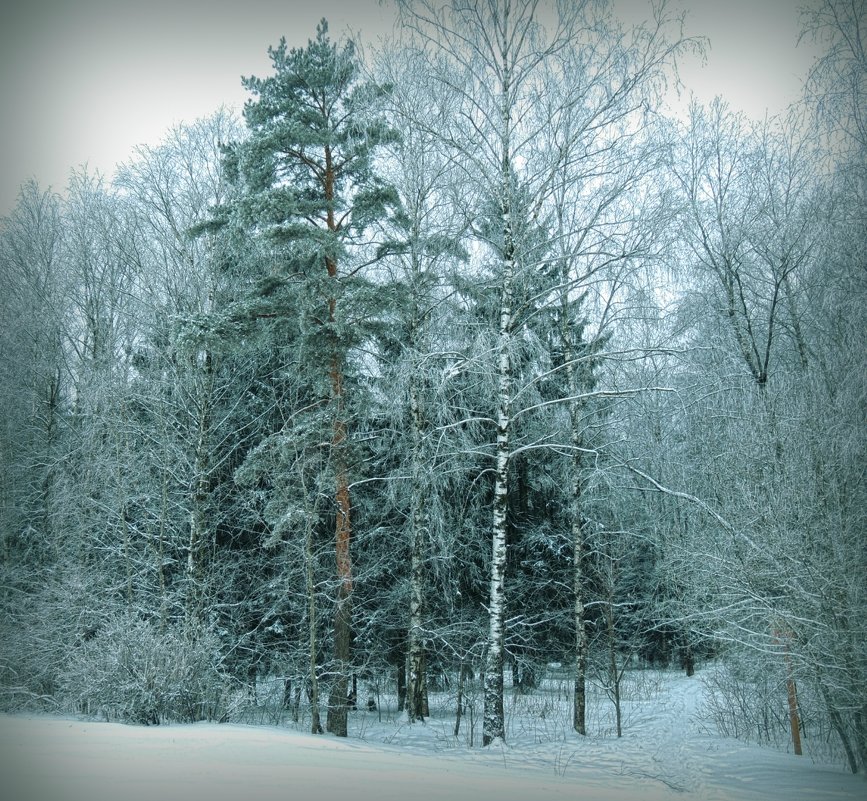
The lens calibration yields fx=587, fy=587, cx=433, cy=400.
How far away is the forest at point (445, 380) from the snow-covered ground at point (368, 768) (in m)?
0.94

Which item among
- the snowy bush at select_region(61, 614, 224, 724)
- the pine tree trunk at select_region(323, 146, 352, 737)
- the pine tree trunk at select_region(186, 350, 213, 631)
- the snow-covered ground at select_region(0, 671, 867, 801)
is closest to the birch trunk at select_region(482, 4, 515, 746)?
the snow-covered ground at select_region(0, 671, 867, 801)

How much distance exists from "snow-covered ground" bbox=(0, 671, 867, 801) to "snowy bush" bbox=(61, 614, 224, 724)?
613mm

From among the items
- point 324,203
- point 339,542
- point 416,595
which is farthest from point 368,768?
point 324,203

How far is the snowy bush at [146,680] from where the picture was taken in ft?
23.4

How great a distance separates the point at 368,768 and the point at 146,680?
140 inches

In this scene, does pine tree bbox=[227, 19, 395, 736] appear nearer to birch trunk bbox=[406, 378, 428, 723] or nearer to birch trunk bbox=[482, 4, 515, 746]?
birch trunk bbox=[406, 378, 428, 723]

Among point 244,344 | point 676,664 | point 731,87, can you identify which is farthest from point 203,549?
point 676,664

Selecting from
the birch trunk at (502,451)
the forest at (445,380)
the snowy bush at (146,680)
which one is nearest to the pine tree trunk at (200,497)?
the forest at (445,380)

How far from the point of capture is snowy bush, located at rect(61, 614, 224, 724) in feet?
23.4

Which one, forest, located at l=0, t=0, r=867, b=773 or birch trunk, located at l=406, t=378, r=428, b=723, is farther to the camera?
birch trunk, located at l=406, t=378, r=428, b=723

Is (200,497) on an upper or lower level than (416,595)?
upper

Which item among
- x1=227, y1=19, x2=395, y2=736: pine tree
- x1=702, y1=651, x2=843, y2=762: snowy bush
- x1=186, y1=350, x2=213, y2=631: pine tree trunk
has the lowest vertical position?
x1=702, y1=651, x2=843, y2=762: snowy bush

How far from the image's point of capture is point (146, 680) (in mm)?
7176

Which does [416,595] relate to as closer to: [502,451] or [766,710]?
[502,451]
